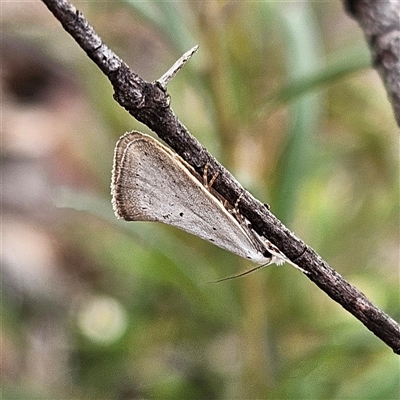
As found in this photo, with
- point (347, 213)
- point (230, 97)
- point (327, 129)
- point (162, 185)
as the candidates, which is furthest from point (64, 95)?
point (162, 185)

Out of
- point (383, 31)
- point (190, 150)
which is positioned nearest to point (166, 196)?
point (190, 150)

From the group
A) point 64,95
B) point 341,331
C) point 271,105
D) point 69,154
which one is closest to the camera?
point 271,105

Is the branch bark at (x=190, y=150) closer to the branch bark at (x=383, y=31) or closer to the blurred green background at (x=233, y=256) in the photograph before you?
the branch bark at (x=383, y=31)

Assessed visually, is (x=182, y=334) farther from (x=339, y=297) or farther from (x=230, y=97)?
(x=339, y=297)

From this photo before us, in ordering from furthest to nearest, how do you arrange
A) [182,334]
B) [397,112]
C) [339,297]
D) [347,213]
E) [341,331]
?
[347,213] → [182,334] → [341,331] → [397,112] → [339,297]

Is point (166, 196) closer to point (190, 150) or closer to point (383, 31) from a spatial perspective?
point (190, 150)

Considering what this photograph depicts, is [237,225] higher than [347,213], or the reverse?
[347,213]

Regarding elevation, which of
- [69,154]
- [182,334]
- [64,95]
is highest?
[64,95]
